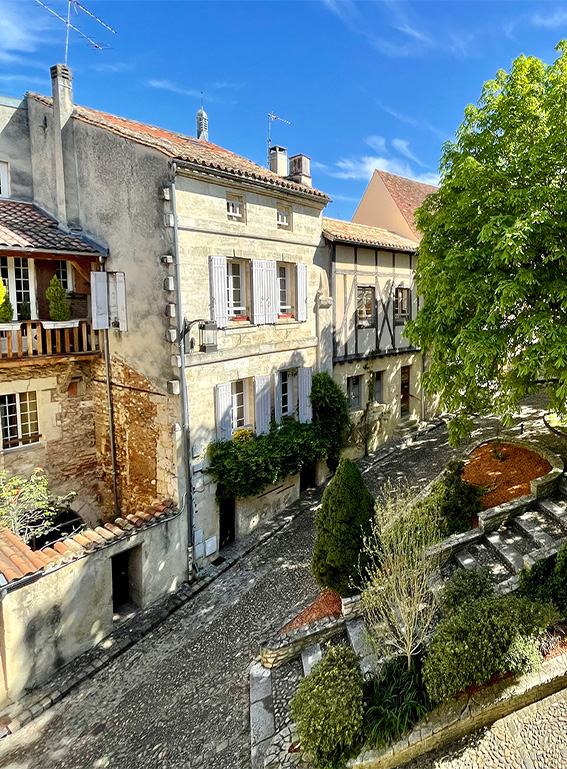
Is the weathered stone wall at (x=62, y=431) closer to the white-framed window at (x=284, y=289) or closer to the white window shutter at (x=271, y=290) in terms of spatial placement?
the white window shutter at (x=271, y=290)

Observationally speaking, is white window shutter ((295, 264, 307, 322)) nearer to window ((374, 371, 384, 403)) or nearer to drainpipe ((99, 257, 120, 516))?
window ((374, 371, 384, 403))

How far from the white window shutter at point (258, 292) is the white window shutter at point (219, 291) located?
3.56 ft

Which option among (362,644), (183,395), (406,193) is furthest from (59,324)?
(406,193)

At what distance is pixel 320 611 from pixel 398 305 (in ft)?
43.3

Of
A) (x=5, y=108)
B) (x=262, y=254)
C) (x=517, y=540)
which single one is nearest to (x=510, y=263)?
(x=517, y=540)

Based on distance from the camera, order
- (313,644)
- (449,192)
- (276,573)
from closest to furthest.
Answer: (313,644) < (449,192) < (276,573)

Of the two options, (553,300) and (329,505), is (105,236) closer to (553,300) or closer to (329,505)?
(329,505)

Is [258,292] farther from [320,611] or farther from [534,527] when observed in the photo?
[534,527]

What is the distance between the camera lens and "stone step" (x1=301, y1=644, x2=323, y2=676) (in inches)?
323

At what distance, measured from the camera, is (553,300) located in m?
9.05

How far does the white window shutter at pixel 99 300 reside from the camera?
474 inches

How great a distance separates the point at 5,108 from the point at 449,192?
1231 centimetres

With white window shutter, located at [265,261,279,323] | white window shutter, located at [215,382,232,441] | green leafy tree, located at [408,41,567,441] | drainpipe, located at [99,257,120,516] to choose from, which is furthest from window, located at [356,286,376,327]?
drainpipe, located at [99,257,120,516]

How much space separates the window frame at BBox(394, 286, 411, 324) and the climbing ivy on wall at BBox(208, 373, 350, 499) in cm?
516
